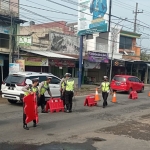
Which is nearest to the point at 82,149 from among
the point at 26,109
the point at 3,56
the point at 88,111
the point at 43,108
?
the point at 26,109

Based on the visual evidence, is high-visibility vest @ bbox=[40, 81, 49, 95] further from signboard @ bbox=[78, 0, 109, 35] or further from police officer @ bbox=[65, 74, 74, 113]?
signboard @ bbox=[78, 0, 109, 35]

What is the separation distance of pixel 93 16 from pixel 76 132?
61.9 ft

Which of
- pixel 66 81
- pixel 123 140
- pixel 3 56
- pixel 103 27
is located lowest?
pixel 123 140

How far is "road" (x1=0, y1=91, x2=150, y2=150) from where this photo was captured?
697 centimetres

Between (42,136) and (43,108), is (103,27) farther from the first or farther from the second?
(42,136)

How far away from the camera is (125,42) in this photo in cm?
4000

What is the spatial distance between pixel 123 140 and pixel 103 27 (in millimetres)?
18259

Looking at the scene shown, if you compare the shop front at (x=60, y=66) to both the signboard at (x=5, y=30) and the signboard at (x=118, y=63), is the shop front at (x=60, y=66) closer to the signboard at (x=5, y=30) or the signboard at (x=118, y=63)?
the signboard at (x=5, y=30)

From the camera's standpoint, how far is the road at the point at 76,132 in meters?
6.97

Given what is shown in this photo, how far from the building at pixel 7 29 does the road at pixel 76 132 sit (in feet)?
34.2

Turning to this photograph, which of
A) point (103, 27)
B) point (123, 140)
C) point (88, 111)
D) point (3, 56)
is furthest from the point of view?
point (103, 27)

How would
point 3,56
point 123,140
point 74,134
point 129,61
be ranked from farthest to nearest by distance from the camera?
point 129,61 → point 3,56 → point 74,134 → point 123,140

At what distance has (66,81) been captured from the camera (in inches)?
484

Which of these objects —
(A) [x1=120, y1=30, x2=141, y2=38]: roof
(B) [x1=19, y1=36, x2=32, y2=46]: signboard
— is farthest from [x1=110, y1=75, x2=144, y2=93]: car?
(A) [x1=120, y1=30, x2=141, y2=38]: roof
